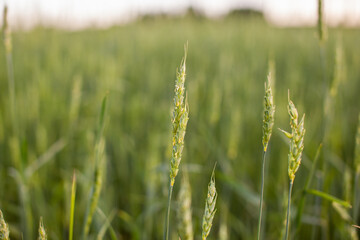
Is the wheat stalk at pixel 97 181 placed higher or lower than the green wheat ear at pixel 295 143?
lower

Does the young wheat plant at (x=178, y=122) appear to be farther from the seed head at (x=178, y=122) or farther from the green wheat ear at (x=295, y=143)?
the green wheat ear at (x=295, y=143)

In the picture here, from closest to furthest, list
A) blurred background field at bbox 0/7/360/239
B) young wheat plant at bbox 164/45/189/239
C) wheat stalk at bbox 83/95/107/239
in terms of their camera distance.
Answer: young wheat plant at bbox 164/45/189/239
wheat stalk at bbox 83/95/107/239
blurred background field at bbox 0/7/360/239

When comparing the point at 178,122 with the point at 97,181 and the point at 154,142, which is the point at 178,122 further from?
the point at 154,142

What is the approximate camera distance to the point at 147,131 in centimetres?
159

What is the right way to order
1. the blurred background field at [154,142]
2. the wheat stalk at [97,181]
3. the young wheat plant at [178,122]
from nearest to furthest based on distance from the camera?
1. the young wheat plant at [178,122]
2. the wheat stalk at [97,181]
3. the blurred background field at [154,142]

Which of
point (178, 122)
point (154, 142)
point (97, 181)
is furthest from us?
point (154, 142)

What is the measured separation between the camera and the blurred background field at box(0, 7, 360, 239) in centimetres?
Result: 94

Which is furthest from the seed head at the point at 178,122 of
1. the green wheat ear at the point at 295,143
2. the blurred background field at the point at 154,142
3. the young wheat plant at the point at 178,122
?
the blurred background field at the point at 154,142

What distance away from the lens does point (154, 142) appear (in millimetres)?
1040

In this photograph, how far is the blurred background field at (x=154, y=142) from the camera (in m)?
0.94

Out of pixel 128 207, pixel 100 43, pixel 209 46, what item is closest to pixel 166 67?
pixel 209 46

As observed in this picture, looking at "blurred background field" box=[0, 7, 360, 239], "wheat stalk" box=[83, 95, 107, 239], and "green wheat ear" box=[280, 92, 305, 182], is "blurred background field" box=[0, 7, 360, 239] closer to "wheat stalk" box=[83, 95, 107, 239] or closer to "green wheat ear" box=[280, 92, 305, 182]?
"wheat stalk" box=[83, 95, 107, 239]

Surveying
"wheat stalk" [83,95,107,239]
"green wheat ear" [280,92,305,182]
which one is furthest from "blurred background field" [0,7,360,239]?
"green wheat ear" [280,92,305,182]

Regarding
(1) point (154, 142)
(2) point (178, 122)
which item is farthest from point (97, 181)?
(1) point (154, 142)
